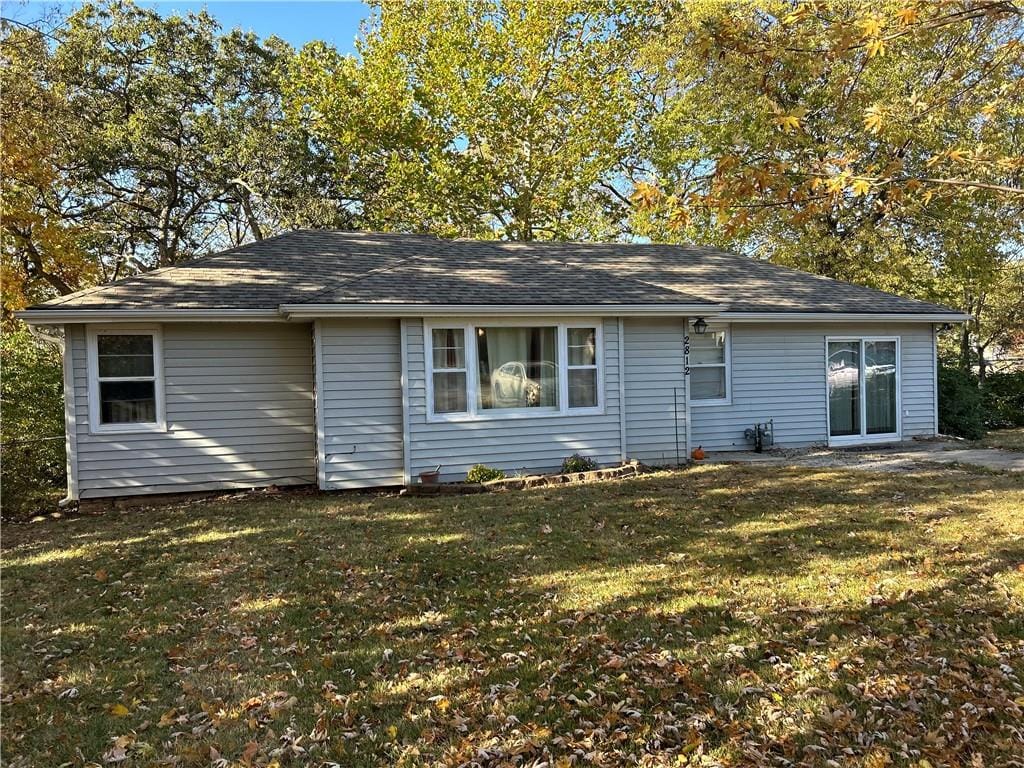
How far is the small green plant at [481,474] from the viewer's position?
32.2 feet

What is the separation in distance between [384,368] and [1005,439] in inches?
512

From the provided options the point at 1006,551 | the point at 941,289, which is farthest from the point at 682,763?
the point at 941,289

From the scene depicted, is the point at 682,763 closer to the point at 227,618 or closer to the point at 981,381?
the point at 227,618

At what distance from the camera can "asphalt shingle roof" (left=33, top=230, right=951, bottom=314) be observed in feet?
31.9

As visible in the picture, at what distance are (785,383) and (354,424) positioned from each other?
321 inches

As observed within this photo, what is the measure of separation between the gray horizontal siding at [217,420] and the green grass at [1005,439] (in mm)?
12557

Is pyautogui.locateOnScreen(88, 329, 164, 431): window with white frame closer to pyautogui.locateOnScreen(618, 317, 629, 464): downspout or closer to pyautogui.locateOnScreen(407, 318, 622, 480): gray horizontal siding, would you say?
pyautogui.locateOnScreen(407, 318, 622, 480): gray horizontal siding

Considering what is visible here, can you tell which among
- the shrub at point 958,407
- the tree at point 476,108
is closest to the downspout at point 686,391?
the shrub at point 958,407

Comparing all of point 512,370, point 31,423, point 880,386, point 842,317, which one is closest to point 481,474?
point 512,370

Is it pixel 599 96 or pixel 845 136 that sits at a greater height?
pixel 599 96

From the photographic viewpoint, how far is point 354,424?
971cm

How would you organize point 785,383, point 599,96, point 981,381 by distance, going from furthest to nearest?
point 599,96, point 981,381, point 785,383

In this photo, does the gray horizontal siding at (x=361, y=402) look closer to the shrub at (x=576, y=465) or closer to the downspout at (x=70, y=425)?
the shrub at (x=576, y=465)

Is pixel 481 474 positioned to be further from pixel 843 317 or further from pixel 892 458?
pixel 843 317
